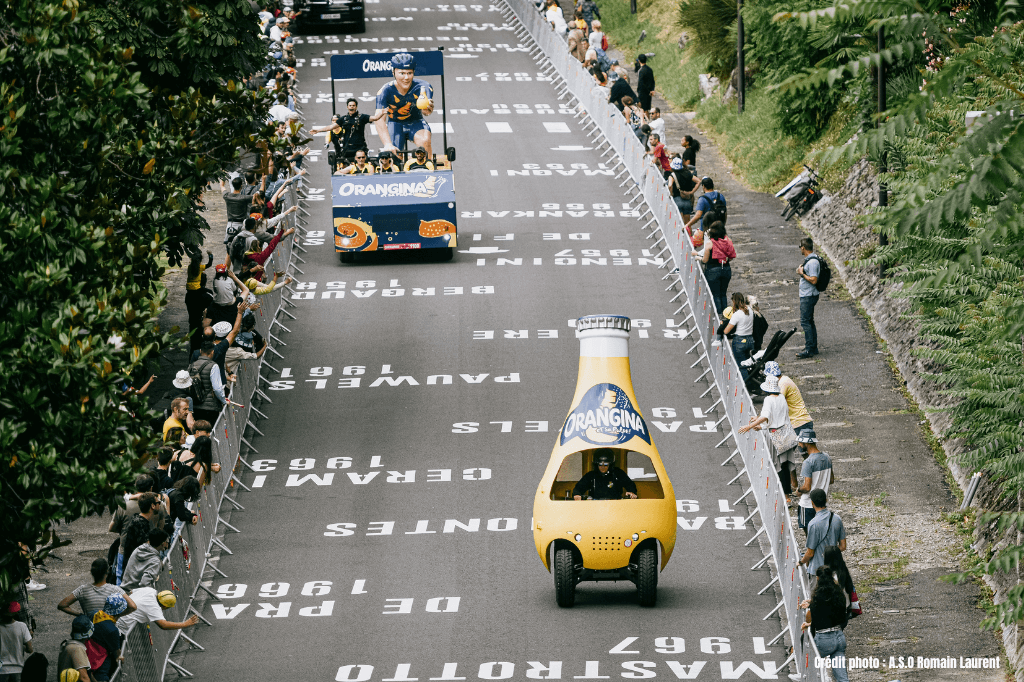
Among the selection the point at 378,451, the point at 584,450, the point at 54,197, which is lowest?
the point at 378,451

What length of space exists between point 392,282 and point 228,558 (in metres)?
11.4

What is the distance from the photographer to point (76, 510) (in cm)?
1274

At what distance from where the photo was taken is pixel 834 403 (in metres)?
23.3

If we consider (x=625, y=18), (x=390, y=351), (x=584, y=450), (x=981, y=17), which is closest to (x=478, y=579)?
(x=584, y=450)

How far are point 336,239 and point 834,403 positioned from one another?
1182 cm

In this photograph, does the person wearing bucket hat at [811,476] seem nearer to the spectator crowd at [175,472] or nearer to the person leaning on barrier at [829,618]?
the person leaning on barrier at [829,618]

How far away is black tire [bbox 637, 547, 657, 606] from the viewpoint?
16.5m

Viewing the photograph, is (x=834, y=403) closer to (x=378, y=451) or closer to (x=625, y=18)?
(x=378, y=451)

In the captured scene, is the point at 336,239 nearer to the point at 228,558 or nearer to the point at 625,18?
the point at 228,558

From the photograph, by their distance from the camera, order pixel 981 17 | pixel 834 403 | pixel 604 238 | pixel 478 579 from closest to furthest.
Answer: pixel 478 579 < pixel 981 17 < pixel 834 403 < pixel 604 238

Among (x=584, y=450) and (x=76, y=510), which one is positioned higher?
(x=76, y=510)

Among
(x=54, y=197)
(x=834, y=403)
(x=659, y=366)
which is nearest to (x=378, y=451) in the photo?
(x=659, y=366)

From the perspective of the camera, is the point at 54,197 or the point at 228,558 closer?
the point at 54,197

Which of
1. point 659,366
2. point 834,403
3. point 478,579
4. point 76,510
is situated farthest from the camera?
point 659,366
